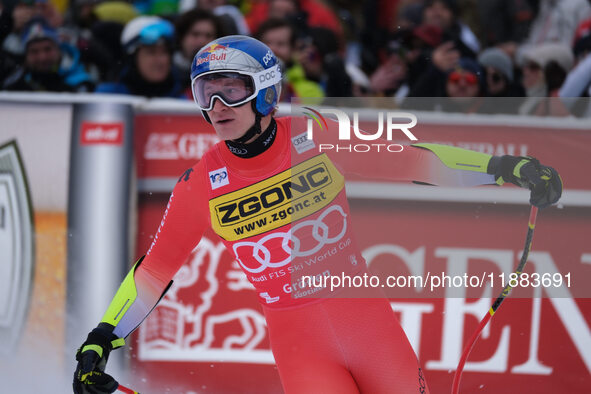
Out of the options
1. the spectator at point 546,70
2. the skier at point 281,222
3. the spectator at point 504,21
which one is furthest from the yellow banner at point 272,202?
the spectator at point 504,21

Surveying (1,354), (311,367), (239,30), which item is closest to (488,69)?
(239,30)

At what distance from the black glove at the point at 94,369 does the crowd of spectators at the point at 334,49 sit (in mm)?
2030

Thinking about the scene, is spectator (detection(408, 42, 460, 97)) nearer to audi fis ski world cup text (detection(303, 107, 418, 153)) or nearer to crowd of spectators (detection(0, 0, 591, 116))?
crowd of spectators (detection(0, 0, 591, 116))

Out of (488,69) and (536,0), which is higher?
(536,0)

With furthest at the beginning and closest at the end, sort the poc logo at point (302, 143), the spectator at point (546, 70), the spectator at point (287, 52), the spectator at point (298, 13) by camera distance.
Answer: the spectator at point (298, 13) < the spectator at point (546, 70) < the spectator at point (287, 52) < the poc logo at point (302, 143)

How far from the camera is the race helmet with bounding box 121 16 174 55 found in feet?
19.1

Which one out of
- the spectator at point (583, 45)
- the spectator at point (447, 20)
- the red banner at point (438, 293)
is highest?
the spectator at point (447, 20)

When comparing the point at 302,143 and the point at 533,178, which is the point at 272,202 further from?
the point at 533,178

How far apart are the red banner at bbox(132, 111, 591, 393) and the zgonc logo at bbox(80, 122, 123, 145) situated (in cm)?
12

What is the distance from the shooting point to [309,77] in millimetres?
6371

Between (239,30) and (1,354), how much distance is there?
10.3 feet

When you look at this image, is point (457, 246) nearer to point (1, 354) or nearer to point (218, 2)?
point (1, 354)

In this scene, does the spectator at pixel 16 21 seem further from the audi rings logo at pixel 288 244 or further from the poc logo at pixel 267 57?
the audi rings logo at pixel 288 244

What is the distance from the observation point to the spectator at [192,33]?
6.11 m
